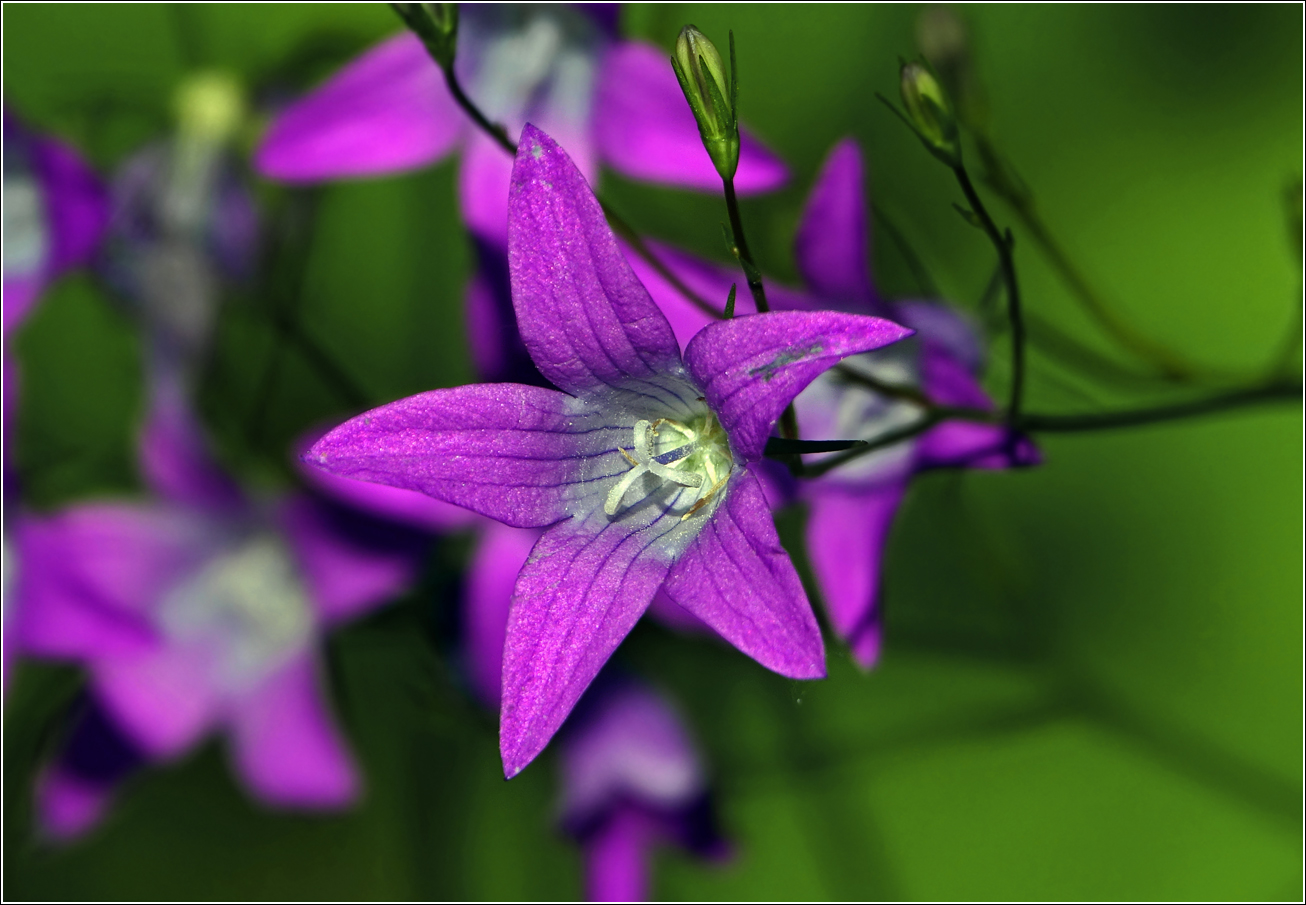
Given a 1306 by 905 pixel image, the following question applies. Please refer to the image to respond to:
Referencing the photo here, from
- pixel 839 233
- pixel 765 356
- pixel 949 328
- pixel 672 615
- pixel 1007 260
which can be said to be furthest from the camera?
pixel 672 615

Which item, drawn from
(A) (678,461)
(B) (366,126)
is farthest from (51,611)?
(A) (678,461)

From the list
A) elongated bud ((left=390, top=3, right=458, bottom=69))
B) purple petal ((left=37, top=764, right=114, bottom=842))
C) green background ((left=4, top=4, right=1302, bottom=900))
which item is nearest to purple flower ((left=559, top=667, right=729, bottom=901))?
green background ((left=4, top=4, right=1302, bottom=900))

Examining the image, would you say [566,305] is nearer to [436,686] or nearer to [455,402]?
[455,402]

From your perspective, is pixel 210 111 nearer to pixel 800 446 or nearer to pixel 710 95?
pixel 710 95

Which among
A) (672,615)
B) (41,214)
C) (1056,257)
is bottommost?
(672,615)

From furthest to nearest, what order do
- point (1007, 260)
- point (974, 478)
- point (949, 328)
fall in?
point (974, 478)
point (949, 328)
point (1007, 260)

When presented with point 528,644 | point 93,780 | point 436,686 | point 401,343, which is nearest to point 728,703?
point 436,686
